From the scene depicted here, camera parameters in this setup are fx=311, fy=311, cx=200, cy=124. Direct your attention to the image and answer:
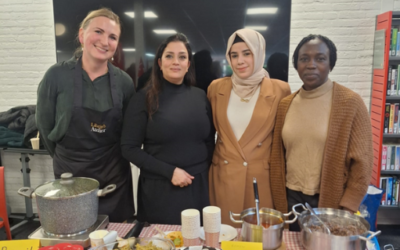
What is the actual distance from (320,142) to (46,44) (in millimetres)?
2839

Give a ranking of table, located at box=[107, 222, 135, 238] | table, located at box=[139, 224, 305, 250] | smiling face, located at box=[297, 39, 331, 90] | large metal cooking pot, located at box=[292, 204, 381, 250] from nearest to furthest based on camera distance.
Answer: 1. large metal cooking pot, located at box=[292, 204, 381, 250]
2. table, located at box=[139, 224, 305, 250]
3. table, located at box=[107, 222, 135, 238]
4. smiling face, located at box=[297, 39, 331, 90]

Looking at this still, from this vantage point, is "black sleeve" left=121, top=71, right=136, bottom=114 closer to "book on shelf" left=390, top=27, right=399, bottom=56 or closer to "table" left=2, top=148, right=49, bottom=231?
"table" left=2, top=148, right=49, bottom=231

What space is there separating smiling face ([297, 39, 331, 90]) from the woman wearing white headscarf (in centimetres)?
25

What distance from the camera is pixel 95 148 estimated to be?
5.76 feet

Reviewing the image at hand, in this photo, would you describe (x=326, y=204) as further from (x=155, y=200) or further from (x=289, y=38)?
(x=289, y=38)

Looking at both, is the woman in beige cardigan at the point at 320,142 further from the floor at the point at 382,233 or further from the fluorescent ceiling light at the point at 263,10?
the floor at the point at 382,233

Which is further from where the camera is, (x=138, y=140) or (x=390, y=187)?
(x=390, y=187)

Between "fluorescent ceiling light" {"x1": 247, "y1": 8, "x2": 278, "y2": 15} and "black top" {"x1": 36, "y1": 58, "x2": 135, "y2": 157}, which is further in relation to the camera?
"fluorescent ceiling light" {"x1": 247, "y1": 8, "x2": 278, "y2": 15}

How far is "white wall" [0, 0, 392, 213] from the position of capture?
2.87 meters

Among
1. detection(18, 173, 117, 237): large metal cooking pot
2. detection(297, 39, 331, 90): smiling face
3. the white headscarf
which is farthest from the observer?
the white headscarf

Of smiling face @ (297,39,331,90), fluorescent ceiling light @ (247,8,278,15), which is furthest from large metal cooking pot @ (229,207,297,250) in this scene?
fluorescent ceiling light @ (247,8,278,15)

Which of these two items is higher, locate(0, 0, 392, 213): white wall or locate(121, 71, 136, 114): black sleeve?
locate(0, 0, 392, 213): white wall

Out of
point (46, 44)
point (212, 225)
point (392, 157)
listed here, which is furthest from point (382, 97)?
point (46, 44)

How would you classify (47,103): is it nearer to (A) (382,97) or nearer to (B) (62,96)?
(B) (62,96)
